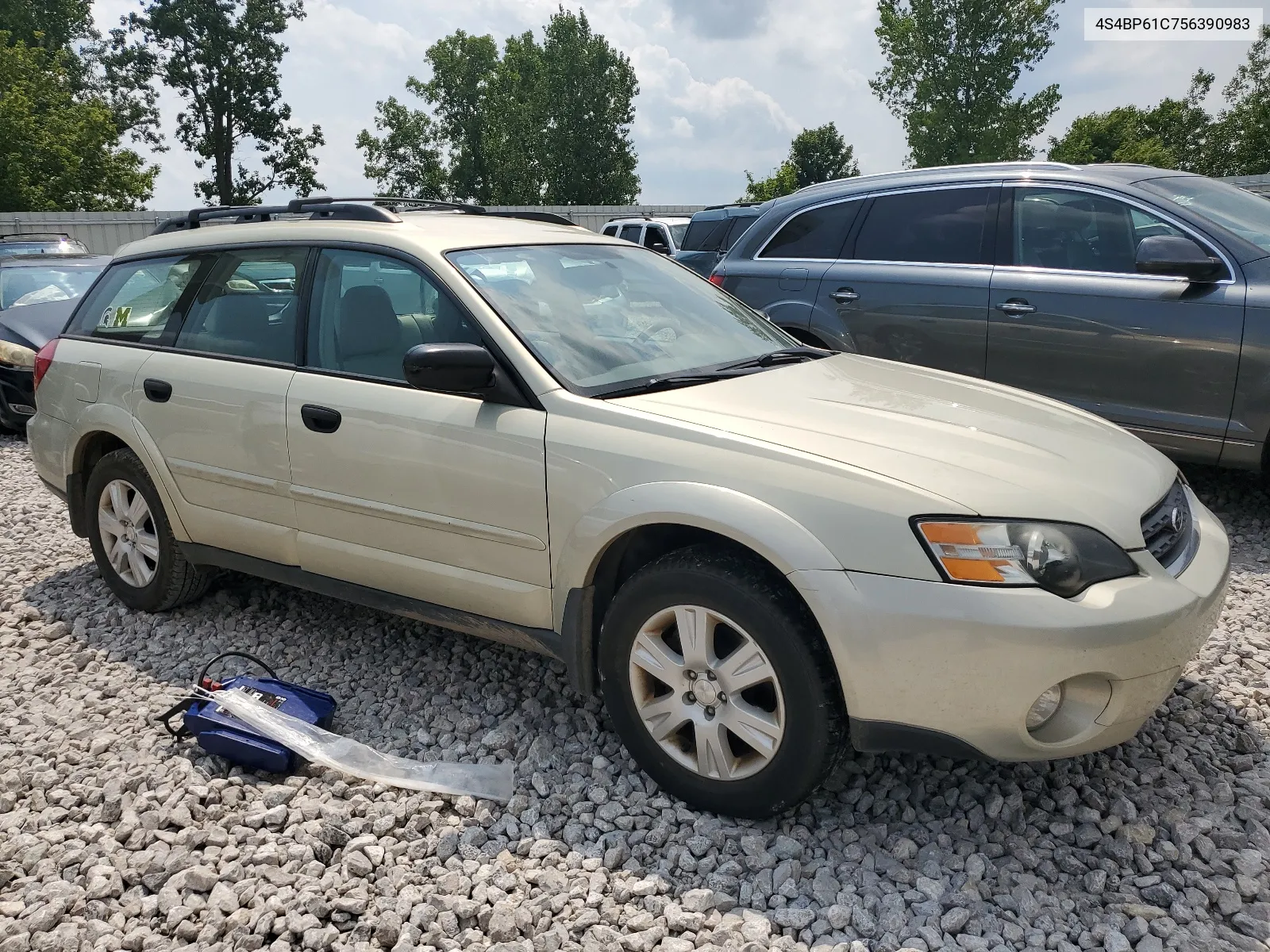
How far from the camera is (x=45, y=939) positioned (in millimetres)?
2564

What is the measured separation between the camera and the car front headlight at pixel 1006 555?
8.20ft

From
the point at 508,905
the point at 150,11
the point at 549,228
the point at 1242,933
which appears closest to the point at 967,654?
the point at 1242,933

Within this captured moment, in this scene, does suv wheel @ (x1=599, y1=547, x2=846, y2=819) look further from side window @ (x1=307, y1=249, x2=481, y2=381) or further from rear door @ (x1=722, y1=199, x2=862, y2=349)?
rear door @ (x1=722, y1=199, x2=862, y2=349)

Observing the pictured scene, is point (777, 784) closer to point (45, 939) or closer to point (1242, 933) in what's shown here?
point (1242, 933)

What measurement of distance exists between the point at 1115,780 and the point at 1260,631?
61.3 inches

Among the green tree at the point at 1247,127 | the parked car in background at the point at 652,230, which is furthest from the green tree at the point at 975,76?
the parked car in background at the point at 652,230

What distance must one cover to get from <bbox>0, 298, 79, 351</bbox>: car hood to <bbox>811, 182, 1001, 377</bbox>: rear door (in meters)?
6.78

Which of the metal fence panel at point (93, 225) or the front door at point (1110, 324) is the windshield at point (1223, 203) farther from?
the metal fence panel at point (93, 225)

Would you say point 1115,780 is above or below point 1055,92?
below

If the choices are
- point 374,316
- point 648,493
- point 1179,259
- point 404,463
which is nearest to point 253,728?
point 404,463

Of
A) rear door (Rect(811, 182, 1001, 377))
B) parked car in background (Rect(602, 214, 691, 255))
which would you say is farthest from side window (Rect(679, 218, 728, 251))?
rear door (Rect(811, 182, 1001, 377))

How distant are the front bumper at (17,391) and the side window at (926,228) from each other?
282 inches

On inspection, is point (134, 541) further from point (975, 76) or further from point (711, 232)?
point (975, 76)

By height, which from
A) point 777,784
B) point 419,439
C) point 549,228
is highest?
point 549,228
